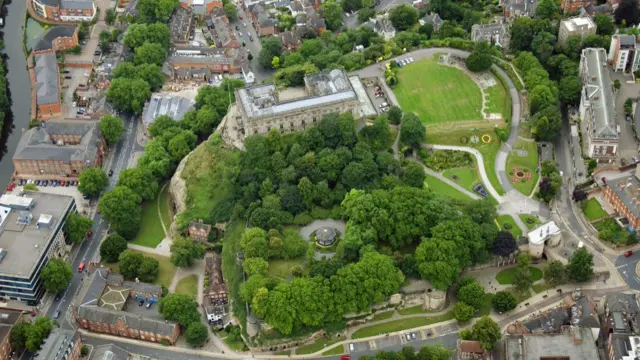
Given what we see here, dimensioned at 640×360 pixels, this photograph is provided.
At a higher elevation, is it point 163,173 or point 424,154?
point 424,154

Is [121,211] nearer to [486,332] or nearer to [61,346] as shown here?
[61,346]

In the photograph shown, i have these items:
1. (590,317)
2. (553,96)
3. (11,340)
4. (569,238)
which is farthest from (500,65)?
(11,340)

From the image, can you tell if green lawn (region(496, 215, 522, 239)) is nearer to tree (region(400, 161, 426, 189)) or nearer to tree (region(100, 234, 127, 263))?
tree (region(400, 161, 426, 189))

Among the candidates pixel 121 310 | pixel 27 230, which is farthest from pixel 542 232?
pixel 27 230

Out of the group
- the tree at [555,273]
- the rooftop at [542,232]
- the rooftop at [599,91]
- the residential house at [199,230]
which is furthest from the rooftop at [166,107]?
the tree at [555,273]

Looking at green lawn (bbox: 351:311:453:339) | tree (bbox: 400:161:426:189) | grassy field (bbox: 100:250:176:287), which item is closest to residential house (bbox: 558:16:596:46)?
tree (bbox: 400:161:426:189)

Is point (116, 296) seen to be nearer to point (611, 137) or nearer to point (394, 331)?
point (394, 331)
